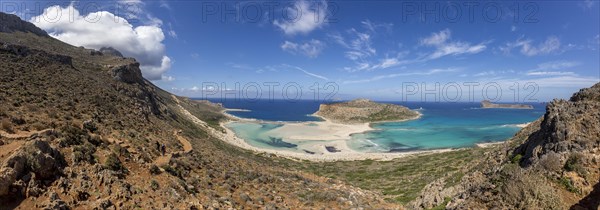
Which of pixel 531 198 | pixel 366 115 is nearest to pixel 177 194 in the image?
pixel 531 198

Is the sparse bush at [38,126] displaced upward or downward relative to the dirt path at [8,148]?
upward

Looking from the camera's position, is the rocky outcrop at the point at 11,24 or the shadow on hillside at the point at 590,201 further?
the rocky outcrop at the point at 11,24

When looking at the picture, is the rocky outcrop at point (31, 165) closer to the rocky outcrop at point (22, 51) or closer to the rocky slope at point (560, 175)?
the rocky slope at point (560, 175)

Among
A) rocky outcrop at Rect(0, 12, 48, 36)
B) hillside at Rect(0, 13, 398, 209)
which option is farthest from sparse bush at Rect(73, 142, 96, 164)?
rocky outcrop at Rect(0, 12, 48, 36)

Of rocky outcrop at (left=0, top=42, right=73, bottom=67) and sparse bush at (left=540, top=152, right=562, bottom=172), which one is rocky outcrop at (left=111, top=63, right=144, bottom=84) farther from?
sparse bush at (left=540, top=152, right=562, bottom=172)

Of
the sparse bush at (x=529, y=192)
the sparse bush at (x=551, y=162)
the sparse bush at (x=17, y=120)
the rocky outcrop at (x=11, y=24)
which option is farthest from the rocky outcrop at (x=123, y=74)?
the sparse bush at (x=551, y=162)

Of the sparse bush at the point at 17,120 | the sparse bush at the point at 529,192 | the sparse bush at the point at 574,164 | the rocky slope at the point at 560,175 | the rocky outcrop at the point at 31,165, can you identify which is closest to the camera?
the sparse bush at the point at 529,192

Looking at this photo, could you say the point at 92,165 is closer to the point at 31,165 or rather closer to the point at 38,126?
the point at 31,165
